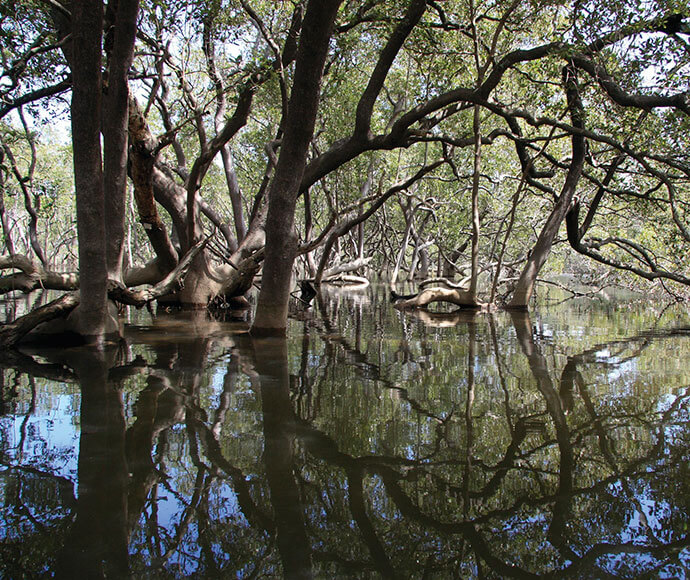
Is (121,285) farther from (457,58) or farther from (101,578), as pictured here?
(457,58)

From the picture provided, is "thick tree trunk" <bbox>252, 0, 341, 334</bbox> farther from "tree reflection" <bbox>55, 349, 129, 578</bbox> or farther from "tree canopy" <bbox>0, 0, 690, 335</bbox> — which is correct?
"tree reflection" <bbox>55, 349, 129, 578</bbox>

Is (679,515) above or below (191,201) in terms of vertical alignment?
below

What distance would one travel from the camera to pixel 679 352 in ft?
21.3

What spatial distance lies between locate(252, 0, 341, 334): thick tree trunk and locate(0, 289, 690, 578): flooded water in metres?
1.97

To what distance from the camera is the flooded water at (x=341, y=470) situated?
1.91 meters

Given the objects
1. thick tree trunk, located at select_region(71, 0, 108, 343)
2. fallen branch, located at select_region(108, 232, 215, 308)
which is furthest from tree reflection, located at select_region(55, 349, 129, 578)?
fallen branch, located at select_region(108, 232, 215, 308)

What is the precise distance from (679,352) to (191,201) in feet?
30.7

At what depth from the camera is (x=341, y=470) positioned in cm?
265

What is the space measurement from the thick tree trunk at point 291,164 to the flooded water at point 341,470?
6.45 feet

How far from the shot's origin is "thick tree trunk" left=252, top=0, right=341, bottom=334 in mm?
5469

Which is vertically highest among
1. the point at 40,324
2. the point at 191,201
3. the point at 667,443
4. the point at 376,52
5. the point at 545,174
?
the point at 376,52

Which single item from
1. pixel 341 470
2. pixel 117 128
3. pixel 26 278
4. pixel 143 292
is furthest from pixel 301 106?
pixel 26 278

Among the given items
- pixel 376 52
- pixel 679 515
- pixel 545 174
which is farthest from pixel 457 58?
pixel 679 515

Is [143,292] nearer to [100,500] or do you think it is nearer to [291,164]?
[291,164]
